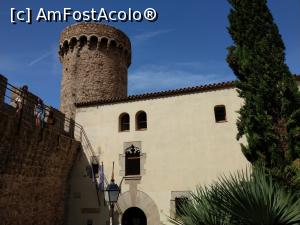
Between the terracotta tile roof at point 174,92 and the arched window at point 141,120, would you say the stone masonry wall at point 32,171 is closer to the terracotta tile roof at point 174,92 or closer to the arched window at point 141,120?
the terracotta tile roof at point 174,92

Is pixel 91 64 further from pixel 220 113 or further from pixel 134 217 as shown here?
pixel 134 217

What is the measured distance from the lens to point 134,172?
13961mm

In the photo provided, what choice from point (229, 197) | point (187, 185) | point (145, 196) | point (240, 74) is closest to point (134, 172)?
point (145, 196)

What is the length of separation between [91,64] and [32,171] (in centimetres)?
861

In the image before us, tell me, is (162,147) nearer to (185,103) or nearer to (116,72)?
(185,103)

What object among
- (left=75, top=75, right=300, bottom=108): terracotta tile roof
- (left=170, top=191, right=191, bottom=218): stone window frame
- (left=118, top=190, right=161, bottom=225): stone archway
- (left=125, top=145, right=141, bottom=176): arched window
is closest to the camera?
(left=170, top=191, right=191, bottom=218): stone window frame

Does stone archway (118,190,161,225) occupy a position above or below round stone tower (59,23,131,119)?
below

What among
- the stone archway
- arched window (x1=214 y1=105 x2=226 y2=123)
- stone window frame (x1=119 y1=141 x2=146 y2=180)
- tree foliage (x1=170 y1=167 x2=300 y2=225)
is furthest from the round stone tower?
tree foliage (x1=170 y1=167 x2=300 y2=225)

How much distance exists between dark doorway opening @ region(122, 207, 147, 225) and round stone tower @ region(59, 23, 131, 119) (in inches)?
274

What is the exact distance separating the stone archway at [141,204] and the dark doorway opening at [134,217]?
9.7 inches

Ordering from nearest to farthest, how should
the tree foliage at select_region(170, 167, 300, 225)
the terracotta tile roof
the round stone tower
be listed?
the tree foliage at select_region(170, 167, 300, 225) → the terracotta tile roof → the round stone tower

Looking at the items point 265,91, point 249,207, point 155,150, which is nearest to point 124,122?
point 155,150

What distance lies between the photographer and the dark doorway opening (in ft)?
44.2

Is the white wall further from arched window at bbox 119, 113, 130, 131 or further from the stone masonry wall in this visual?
the stone masonry wall
